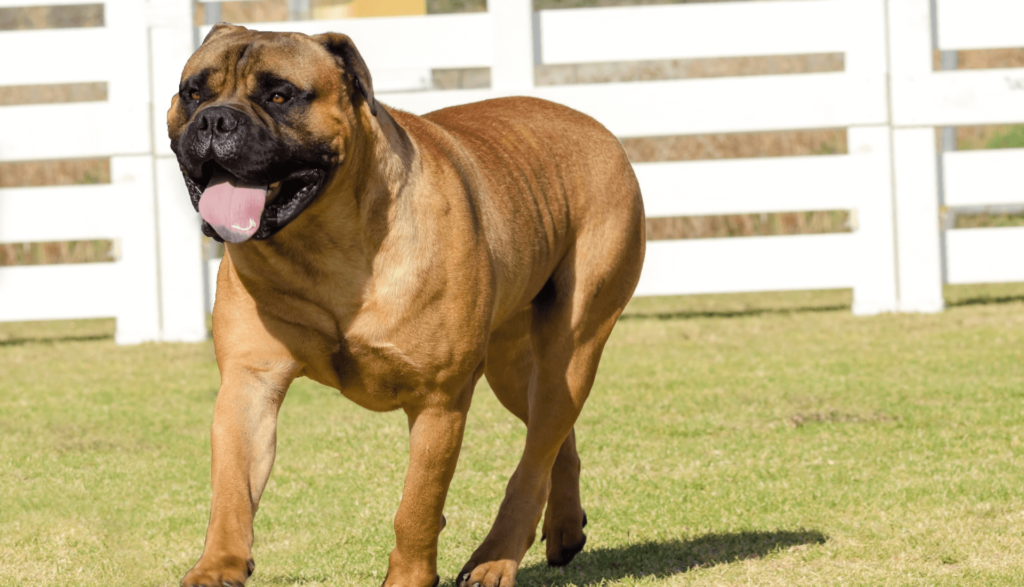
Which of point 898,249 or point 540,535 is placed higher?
point 898,249

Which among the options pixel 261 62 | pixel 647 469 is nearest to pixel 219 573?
pixel 261 62

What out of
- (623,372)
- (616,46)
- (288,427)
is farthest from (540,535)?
(616,46)

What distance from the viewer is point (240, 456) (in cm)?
279

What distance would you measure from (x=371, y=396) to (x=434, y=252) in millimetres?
360

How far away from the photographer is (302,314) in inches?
111

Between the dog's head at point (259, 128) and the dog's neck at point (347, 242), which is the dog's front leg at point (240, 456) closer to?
the dog's neck at point (347, 242)

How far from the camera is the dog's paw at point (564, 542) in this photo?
356 cm

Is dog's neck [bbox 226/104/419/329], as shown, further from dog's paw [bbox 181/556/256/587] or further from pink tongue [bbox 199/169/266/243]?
dog's paw [bbox 181/556/256/587]

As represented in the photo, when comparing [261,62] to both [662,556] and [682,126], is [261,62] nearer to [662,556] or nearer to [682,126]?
[662,556]

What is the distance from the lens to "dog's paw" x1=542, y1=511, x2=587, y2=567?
140 inches

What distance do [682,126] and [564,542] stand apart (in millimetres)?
5456

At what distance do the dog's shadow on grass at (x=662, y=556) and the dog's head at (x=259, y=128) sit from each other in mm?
1340

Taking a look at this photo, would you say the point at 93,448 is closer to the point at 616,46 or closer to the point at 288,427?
the point at 288,427

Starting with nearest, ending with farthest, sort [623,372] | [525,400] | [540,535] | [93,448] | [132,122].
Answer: [525,400], [540,535], [93,448], [623,372], [132,122]
